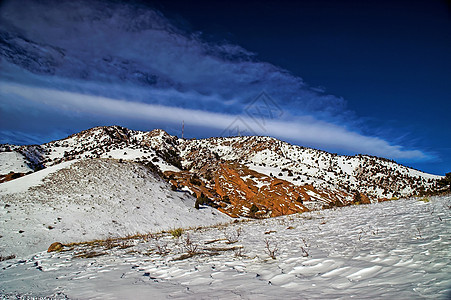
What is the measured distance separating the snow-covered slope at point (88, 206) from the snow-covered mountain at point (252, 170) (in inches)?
179

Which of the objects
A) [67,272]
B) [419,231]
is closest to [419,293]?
[419,231]

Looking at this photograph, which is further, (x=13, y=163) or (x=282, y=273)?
(x=13, y=163)

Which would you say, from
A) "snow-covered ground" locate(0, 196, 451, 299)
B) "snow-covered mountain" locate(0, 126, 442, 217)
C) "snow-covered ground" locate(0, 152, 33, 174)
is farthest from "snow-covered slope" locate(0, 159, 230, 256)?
"snow-covered ground" locate(0, 152, 33, 174)

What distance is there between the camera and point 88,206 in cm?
2127

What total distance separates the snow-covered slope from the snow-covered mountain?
4.54 metres

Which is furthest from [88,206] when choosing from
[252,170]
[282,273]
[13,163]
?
[13,163]

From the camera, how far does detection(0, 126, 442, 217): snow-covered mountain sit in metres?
33.0

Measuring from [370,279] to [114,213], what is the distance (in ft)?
74.0

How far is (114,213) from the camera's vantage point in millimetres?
21406

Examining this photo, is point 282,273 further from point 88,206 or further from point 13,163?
point 13,163

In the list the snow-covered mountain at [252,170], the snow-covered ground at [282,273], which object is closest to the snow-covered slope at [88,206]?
the snow-covered mountain at [252,170]

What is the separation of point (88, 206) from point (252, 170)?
96.7 ft

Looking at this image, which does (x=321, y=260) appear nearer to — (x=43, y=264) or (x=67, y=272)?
(x=67, y=272)

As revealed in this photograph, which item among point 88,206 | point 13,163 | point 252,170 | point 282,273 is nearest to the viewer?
point 282,273
